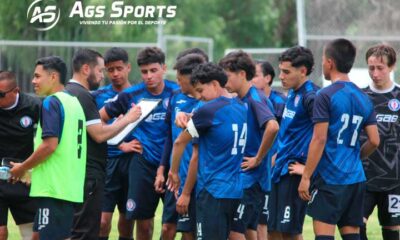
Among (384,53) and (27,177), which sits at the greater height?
(384,53)

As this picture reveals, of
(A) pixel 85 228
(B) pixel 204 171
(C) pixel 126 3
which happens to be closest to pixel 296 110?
(B) pixel 204 171

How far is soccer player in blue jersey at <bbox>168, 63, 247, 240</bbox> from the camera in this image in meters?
8.16

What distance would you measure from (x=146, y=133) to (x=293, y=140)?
187cm

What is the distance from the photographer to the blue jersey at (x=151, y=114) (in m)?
10.4

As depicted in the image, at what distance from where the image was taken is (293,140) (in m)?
9.38

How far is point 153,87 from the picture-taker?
10.4 meters

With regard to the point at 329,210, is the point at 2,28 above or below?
above

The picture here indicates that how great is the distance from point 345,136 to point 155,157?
2.55m

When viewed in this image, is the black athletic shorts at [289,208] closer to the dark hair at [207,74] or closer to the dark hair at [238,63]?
the dark hair at [238,63]

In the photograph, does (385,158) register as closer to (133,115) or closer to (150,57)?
(150,57)

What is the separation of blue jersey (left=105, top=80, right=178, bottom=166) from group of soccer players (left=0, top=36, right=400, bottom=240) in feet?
0.04

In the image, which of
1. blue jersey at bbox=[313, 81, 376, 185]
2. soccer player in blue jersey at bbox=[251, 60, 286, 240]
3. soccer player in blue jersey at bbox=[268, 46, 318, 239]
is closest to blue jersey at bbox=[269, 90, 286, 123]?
soccer player in blue jersey at bbox=[251, 60, 286, 240]

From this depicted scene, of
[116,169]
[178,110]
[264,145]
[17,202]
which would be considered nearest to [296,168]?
[264,145]

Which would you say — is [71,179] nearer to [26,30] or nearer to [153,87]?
[153,87]
